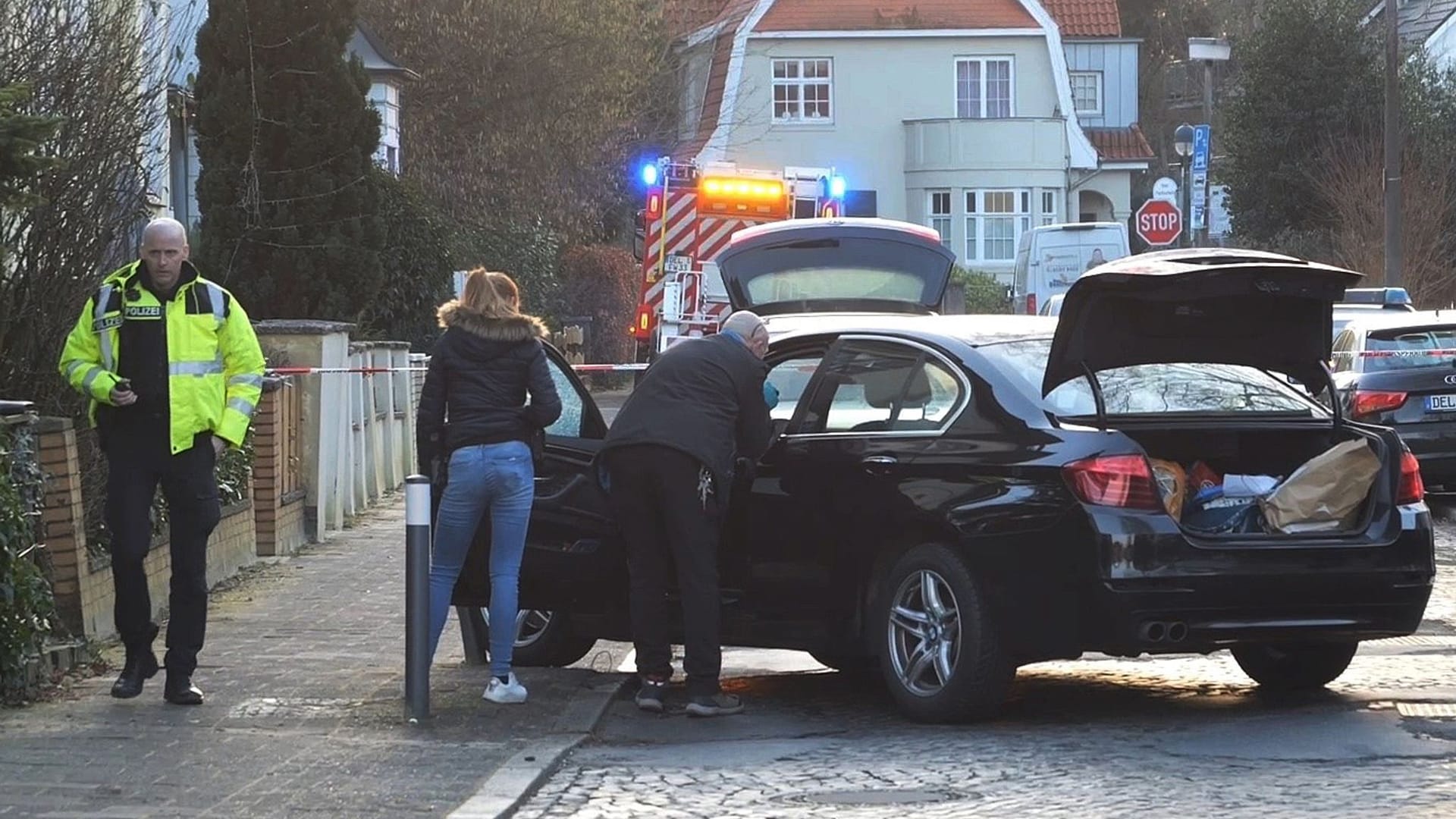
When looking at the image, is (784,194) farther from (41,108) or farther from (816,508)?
(816,508)

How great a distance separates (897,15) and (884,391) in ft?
157

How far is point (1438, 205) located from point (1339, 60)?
10.1 meters

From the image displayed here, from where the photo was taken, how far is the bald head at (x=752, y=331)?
938cm

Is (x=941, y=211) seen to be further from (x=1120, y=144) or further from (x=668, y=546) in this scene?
(x=668, y=546)

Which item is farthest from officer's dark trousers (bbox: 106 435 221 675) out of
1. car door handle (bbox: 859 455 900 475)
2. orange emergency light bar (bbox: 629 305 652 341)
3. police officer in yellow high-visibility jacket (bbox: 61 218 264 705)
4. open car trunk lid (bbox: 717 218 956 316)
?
orange emergency light bar (bbox: 629 305 652 341)

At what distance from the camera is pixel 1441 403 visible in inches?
701

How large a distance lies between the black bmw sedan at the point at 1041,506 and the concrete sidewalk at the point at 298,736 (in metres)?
0.73

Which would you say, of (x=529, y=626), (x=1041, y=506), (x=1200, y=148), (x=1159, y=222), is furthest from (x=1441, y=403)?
(x=1200, y=148)

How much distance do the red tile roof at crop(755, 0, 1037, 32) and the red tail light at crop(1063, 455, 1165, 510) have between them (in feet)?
157

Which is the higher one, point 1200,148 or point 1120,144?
point 1120,144

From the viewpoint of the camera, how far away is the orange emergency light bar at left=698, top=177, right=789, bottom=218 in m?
24.8

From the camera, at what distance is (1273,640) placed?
863cm

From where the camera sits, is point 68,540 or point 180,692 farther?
point 68,540

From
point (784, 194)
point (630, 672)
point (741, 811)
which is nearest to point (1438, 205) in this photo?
point (784, 194)
